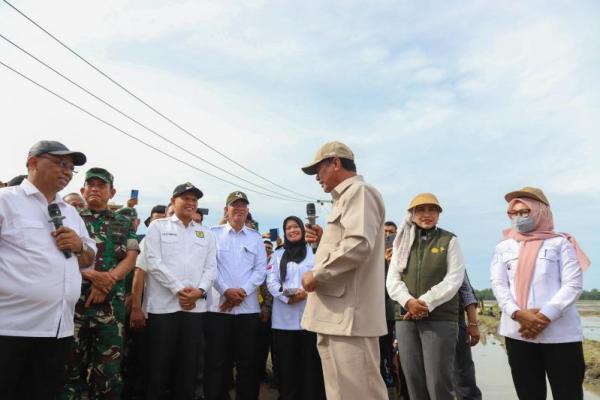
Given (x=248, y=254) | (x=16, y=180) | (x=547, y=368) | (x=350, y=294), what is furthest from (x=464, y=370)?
(x=16, y=180)

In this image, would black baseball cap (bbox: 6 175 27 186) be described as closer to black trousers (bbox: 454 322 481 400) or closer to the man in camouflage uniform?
the man in camouflage uniform

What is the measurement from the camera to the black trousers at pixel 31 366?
2639mm

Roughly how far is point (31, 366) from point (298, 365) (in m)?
2.83

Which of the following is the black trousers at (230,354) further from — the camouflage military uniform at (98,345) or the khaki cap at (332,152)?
the khaki cap at (332,152)

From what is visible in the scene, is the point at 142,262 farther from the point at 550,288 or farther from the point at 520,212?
the point at 550,288

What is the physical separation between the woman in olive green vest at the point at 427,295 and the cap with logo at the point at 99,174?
2.82 meters

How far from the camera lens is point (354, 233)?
2.85m

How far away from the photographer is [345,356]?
2.82 meters

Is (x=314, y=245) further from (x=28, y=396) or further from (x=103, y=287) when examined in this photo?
(x=28, y=396)

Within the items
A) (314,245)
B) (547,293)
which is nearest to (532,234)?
(547,293)

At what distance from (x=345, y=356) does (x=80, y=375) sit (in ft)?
7.82

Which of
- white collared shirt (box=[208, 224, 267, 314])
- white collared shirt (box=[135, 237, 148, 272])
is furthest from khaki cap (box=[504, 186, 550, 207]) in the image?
white collared shirt (box=[135, 237, 148, 272])

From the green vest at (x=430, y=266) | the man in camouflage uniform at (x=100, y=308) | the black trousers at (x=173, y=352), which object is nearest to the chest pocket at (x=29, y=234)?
the man in camouflage uniform at (x=100, y=308)

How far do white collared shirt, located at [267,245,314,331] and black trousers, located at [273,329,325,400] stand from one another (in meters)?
0.10
